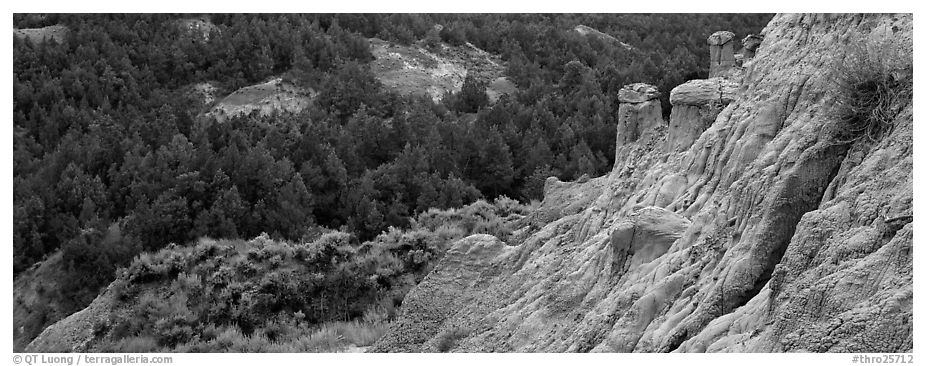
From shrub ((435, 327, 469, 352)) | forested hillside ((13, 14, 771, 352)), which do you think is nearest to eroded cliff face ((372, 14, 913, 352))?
shrub ((435, 327, 469, 352))

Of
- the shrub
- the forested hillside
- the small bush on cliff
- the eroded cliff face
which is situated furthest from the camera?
the forested hillside

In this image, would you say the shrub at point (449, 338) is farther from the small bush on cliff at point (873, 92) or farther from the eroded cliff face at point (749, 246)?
the small bush on cliff at point (873, 92)

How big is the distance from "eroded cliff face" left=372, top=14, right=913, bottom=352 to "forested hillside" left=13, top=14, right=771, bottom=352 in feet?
66.9

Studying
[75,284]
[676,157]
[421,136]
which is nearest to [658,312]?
[676,157]

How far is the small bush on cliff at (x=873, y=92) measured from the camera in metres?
9.74

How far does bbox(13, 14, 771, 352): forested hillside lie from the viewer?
39094 mm

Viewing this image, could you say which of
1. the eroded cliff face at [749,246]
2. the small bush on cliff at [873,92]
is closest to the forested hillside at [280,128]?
the eroded cliff face at [749,246]

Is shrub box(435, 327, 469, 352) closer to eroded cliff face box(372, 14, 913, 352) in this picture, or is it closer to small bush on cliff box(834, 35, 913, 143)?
eroded cliff face box(372, 14, 913, 352)

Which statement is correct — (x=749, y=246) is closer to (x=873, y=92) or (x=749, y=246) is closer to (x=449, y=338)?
(x=873, y=92)

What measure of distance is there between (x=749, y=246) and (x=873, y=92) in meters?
2.04

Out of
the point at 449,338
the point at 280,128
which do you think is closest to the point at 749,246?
the point at 449,338

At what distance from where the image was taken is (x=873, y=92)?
9.95 m

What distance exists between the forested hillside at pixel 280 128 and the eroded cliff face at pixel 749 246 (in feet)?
66.9

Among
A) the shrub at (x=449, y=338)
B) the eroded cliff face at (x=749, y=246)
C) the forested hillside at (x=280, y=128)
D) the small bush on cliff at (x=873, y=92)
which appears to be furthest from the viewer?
the forested hillside at (x=280, y=128)
